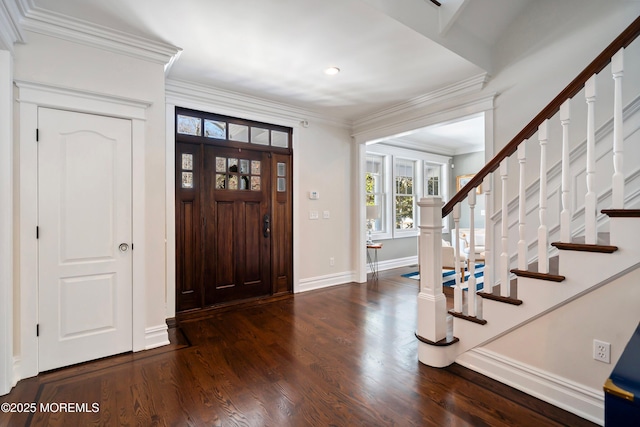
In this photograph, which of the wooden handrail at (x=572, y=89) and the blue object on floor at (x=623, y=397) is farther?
the wooden handrail at (x=572, y=89)

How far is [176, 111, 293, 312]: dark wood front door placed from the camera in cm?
359

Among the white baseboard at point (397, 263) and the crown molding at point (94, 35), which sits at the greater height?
the crown molding at point (94, 35)

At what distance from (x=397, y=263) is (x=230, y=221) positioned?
3.80 metres

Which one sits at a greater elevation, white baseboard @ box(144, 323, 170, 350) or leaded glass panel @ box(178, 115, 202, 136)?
leaded glass panel @ box(178, 115, 202, 136)

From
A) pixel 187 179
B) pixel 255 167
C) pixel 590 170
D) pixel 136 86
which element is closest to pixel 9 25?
pixel 136 86

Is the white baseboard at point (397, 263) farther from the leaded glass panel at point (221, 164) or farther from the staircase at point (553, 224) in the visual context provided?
the leaded glass panel at point (221, 164)

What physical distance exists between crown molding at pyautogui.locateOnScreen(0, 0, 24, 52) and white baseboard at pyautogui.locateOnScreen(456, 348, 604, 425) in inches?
154

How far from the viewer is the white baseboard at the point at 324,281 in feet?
14.8

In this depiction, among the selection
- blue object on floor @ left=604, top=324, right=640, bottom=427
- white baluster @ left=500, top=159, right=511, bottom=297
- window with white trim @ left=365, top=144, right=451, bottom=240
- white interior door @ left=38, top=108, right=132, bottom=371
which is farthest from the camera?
window with white trim @ left=365, top=144, right=451, bottom=240

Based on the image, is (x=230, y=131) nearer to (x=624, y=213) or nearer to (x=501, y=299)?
(x=501, y=299)

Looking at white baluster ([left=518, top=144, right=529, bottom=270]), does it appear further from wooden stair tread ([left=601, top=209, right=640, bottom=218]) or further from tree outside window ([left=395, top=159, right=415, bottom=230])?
tree outside window ([left=395, top=159, right=415, bottom=230])

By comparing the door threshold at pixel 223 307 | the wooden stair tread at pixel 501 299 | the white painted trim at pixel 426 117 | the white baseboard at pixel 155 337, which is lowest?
the door threshold at pixel 223 307

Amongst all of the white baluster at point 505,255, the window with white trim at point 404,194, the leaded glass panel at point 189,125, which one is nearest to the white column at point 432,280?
the white baluster at point 505,255

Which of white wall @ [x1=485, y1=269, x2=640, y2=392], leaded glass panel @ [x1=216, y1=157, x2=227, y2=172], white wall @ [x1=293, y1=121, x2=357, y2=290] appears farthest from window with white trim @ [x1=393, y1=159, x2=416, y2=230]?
white wall @ [x1=485, y1=269, x2=640, y2=392]
